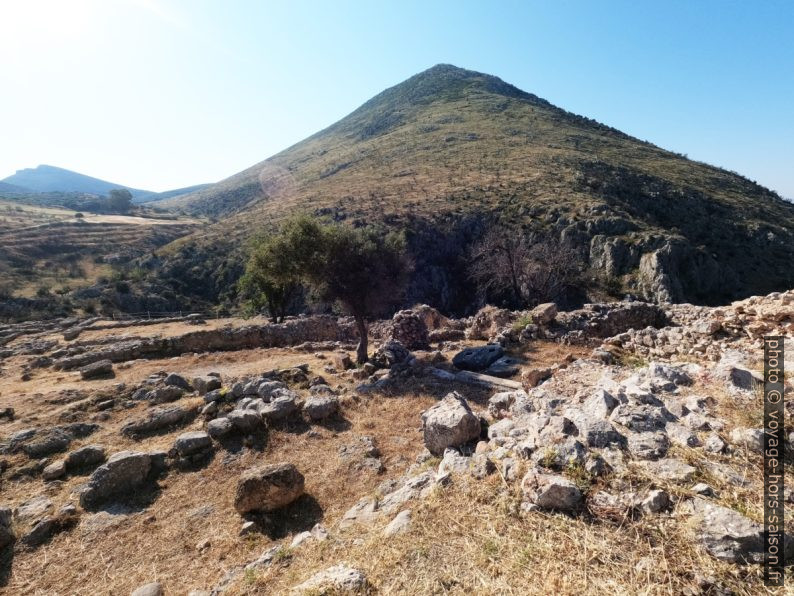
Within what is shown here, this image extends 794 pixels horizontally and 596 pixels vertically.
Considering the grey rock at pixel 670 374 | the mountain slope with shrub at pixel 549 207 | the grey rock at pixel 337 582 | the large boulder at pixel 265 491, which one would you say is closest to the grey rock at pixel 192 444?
the large boulder at pixel 265 491

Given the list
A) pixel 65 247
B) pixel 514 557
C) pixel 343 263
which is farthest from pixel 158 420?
pixel 65 247

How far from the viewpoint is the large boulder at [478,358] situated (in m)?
13.6

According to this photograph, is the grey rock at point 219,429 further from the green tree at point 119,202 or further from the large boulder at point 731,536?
the green tree at point 119,202

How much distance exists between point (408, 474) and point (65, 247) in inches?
2765

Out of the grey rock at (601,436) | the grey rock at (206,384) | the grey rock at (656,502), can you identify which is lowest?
the grey rock at (206,384)

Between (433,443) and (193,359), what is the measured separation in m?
13.7

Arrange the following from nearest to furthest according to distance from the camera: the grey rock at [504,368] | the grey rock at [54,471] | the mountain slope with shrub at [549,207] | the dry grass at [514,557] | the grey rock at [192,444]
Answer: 1. the dry grass at [514,557]
2. the grey rock at [54,471]
3. the grey rock at [192,444]
4. the grey rock at [504,368]
5. the mountain slope with shrub at [549,207]

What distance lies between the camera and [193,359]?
17.0 metres

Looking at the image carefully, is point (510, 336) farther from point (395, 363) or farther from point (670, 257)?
point (670, 257)

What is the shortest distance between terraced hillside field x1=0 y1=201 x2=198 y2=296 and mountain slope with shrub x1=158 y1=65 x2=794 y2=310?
9735mm

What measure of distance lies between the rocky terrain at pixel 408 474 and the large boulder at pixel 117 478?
30 mm

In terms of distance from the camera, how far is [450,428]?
695 centimetres

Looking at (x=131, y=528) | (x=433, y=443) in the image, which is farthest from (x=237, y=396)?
(x=433, y=443)

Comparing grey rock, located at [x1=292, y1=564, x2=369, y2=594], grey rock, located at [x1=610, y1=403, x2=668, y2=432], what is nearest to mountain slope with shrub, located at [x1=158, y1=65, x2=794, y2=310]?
grey rock, located at [x1=610, y1=403, x2=668, y2=432]
